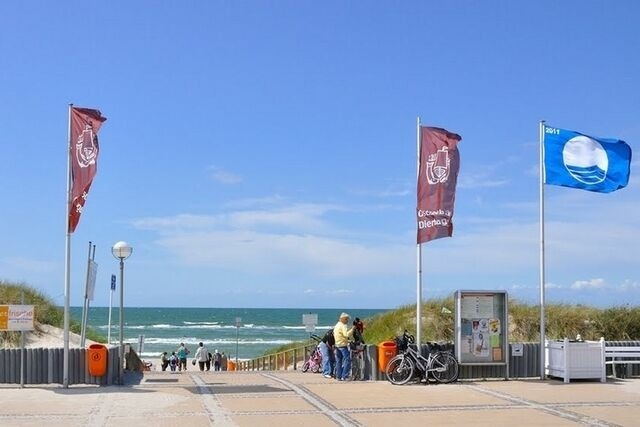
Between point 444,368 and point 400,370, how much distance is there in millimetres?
960

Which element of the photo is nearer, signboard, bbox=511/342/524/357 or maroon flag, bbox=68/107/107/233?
maroon flag, bbox=68/107/107/233

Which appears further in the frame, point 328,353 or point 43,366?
point 328,353

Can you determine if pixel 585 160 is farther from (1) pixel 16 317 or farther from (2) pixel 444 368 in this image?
(1) pixel 16 317

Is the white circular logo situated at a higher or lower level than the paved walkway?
higher

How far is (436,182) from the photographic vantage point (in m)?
19.3

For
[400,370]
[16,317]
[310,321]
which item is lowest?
[400,370]

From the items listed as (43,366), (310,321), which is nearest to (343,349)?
(43,366)

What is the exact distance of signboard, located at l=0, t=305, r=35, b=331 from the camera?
1770cm

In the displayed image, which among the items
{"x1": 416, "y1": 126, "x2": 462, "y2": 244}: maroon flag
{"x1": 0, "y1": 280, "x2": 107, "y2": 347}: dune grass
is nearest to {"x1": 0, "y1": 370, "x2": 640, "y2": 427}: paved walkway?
{"x1": 416, "y1": 126, "x2": 462, "y2": 244}: maroon flag

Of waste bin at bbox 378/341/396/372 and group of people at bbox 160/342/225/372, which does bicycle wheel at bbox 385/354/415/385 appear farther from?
group of people at bbox 160/342/225/372

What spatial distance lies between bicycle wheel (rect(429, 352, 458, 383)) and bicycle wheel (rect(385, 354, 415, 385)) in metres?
0.49

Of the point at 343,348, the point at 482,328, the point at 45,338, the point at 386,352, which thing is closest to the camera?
the point at 386,352

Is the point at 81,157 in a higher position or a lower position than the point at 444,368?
higher

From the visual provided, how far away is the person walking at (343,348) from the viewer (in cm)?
1939
